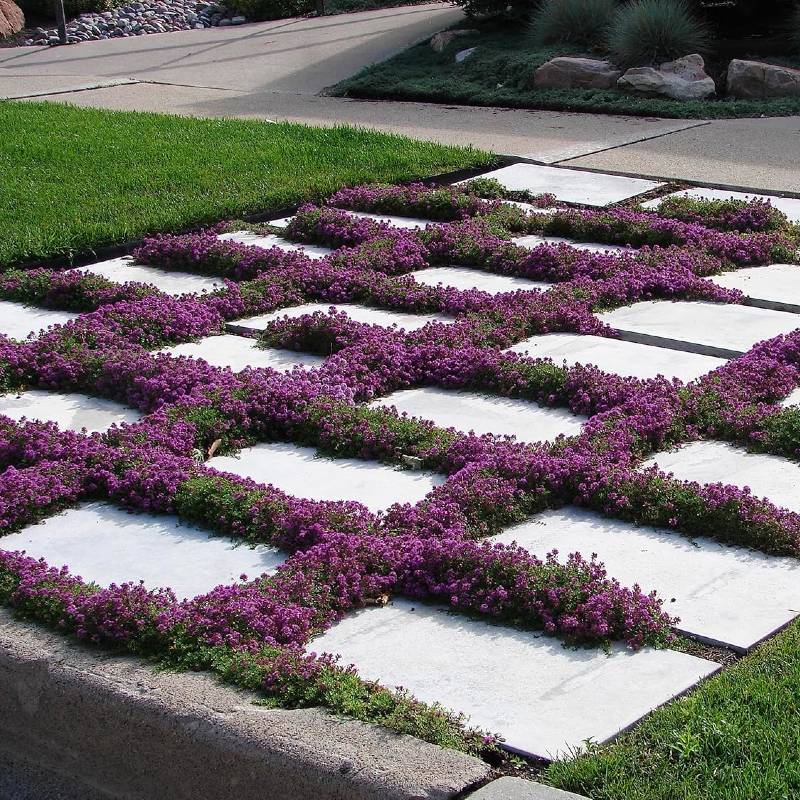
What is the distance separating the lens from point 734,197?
856 centimetres

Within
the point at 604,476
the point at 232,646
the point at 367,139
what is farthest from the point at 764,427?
the point at 367,139

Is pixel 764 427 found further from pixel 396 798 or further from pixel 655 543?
pixel 396 798

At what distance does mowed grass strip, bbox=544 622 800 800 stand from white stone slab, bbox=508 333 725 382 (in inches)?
95.8

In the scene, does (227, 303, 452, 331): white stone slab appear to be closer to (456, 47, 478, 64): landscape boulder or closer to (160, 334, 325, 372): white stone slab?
(160, 334, 325, 372): white stone slab

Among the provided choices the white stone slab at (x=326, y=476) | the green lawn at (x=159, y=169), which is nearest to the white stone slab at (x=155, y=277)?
the green lawn at (x=159, y=169)

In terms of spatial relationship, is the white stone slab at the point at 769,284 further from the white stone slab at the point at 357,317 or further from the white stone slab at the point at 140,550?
the white stone slab at the point at 140,550

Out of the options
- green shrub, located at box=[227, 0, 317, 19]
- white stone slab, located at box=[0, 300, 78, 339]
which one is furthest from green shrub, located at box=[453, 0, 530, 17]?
white stone slab, located at box=[0, 300, 78, 339]

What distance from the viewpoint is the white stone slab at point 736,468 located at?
4406 mm

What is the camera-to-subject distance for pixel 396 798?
2865mm

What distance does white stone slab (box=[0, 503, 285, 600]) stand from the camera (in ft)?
13.1

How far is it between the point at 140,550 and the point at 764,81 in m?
10.4

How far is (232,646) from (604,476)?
1565 mm

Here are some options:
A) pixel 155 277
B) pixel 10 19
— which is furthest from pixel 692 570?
pixel 10 19

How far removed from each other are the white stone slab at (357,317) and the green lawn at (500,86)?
247 inches
